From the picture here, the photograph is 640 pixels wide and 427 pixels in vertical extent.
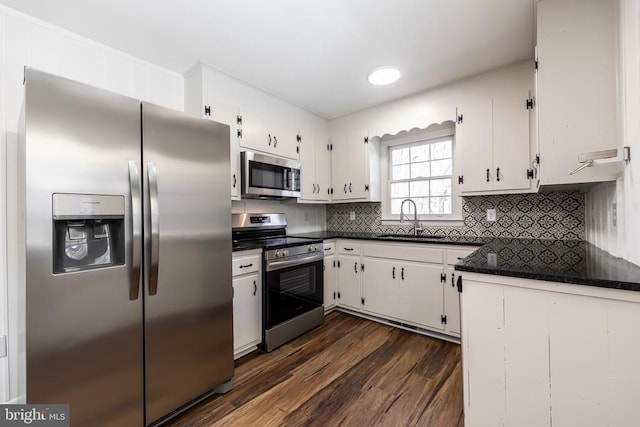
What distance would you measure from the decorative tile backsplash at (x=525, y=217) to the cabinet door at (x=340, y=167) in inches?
37.1

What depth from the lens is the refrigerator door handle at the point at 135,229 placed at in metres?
1.39

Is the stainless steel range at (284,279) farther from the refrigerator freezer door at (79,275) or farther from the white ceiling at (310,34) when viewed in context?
the white ceiling at (310,34)

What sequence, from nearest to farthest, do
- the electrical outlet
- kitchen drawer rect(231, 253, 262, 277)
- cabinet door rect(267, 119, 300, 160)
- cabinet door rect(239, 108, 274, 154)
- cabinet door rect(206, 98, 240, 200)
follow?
the electrical outlet < kitchen drawer rect(231, 253, 262, 277) < cabinet door rect(206, 98, 240, 200) < cabinet door rect(239, 108, 274, 154) < cabinet door rect(267, 119, 300, 160)

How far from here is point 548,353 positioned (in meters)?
1.09

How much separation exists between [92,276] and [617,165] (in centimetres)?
260

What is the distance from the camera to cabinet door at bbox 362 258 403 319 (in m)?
2.75

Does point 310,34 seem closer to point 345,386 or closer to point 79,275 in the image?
point 79,275

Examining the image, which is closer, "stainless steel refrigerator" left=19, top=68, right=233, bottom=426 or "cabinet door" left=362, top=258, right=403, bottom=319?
"stainless steel refrigerator" left=19, top=68, right=233, bottom=426

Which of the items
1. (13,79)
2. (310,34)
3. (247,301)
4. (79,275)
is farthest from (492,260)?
(13,79)

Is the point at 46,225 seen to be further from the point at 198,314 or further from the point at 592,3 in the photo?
the point at 592,3

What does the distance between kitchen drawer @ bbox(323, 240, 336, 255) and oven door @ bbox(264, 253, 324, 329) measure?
0.21 meters

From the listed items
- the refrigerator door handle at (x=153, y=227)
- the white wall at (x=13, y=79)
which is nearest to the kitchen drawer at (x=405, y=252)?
the refrigerator door handle at (x=153, y=227)

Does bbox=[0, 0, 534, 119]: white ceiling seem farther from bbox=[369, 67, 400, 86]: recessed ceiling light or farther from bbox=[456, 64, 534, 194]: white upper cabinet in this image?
bbox=[456, 64, 534, 194]: white upper cabinet

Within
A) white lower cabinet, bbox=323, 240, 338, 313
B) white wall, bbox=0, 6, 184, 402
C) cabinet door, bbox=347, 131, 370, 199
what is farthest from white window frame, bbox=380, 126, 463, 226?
white wall, bbox=0, 6, 184, 402
